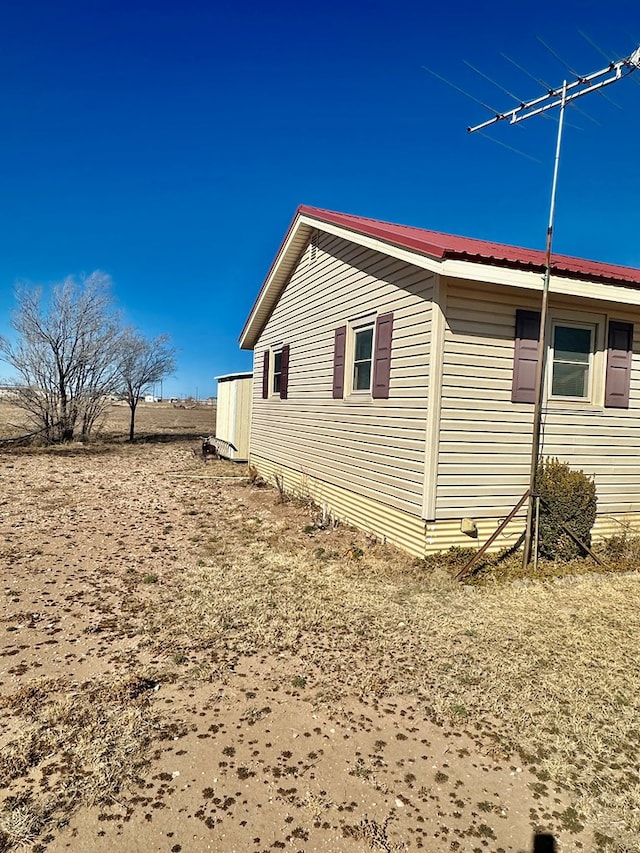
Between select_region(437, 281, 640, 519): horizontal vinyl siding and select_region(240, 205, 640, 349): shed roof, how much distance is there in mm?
411

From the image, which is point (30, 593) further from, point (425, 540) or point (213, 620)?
point (425, 540)

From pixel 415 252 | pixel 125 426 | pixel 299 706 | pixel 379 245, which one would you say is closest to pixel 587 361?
pixel 415 252

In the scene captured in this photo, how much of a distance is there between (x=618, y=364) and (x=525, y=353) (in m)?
1.49

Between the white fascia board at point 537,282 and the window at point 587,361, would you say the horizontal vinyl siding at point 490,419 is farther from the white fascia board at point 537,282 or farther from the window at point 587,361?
the white fascia board at point 537,282

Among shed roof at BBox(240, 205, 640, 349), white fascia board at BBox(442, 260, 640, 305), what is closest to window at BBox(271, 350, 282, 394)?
shed roof at BBox(240, 205, 640, 349)

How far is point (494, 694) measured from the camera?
3.31 meters

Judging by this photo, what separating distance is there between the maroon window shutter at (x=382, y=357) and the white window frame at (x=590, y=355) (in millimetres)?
1979

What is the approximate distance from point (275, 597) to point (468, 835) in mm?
2888

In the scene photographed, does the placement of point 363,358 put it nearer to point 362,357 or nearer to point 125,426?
point 362,357

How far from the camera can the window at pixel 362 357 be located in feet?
24.8

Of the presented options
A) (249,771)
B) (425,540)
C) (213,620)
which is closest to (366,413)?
(425,540)

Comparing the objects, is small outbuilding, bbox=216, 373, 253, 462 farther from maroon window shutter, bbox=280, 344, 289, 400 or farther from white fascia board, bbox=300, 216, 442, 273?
white fascia board, bbox=300, 216, 442, 273

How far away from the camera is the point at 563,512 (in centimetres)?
592

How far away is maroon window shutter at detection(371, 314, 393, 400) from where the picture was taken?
686 centimetres
